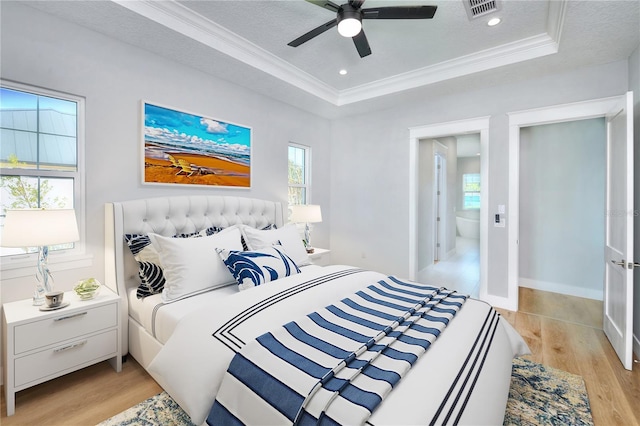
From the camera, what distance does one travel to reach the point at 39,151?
7.25ft

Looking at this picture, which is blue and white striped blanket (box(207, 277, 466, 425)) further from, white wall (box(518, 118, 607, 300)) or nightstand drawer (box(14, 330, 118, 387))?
white wall (box(518, 118, 607, 300))

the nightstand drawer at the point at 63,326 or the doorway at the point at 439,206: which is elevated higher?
the doorway at the point at 439,206

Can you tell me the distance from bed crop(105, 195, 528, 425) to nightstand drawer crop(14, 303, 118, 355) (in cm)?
21

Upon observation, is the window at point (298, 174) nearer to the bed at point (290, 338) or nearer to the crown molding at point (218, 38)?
the crown molding at point (218, 38)

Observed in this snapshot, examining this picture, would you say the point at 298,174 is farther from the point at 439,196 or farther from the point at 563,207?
the point at 563,207

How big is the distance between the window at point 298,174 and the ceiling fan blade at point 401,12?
7.78 feet

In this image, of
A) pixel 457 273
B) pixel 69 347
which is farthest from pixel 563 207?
pixel 69 347

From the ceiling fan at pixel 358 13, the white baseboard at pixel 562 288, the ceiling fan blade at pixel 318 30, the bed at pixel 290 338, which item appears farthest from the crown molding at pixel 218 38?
the white baseboard at pixel 562 288

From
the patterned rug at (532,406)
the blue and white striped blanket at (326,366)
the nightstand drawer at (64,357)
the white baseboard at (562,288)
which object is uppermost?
the blue and white striped blanket at (326,366)

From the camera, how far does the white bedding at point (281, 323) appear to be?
1146mm

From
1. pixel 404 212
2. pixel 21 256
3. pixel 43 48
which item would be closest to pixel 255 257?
pixel 21 256

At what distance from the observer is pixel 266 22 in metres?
2.57

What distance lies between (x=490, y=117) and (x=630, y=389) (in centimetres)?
277

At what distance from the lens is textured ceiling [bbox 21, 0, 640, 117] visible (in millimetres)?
2277
